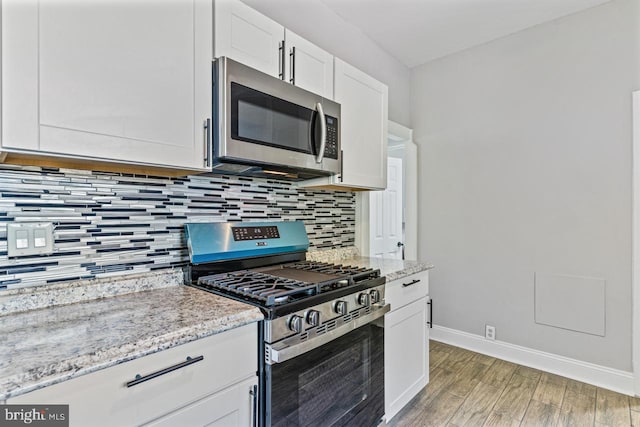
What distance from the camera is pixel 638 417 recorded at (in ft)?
6.62

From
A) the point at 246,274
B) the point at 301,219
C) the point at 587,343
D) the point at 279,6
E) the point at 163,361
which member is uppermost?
the point at 279,6

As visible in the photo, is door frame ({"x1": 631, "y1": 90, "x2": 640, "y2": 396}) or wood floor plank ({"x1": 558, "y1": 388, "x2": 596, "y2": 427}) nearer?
wood floor plank ({"x1": 558, "y1": 388, "x2": 596, "y2": 427})

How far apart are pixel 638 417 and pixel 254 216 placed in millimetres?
2637

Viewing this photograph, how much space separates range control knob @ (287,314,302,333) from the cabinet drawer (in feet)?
2.33

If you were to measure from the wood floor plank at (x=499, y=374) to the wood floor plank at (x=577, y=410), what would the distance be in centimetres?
36

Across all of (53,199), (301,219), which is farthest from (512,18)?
(53,199)

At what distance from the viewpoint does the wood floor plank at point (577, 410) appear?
197cm

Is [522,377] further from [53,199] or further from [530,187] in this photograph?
[53,199]

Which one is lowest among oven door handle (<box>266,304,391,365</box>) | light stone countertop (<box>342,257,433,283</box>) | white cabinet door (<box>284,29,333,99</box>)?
oven door handle (<box>266,304,391,365</box>)

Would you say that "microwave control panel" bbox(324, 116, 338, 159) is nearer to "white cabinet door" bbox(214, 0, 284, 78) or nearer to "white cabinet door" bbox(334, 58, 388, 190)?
"white cabinet door" bbox(334, 58, 388, 190)

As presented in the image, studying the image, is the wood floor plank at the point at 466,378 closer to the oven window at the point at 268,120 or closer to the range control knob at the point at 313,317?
the range control knob at the point at 313,317

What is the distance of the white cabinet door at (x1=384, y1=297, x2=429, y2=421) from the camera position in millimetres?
1845

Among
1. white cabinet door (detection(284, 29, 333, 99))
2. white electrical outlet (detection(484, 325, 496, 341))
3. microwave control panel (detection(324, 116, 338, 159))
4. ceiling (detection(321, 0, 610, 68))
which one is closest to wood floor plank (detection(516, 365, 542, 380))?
white electrical outlet (detection(484, 325, 496, 341))

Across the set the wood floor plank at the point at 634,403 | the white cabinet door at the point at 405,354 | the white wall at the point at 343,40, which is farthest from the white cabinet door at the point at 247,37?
the wood floor plank at the point at 634,403
